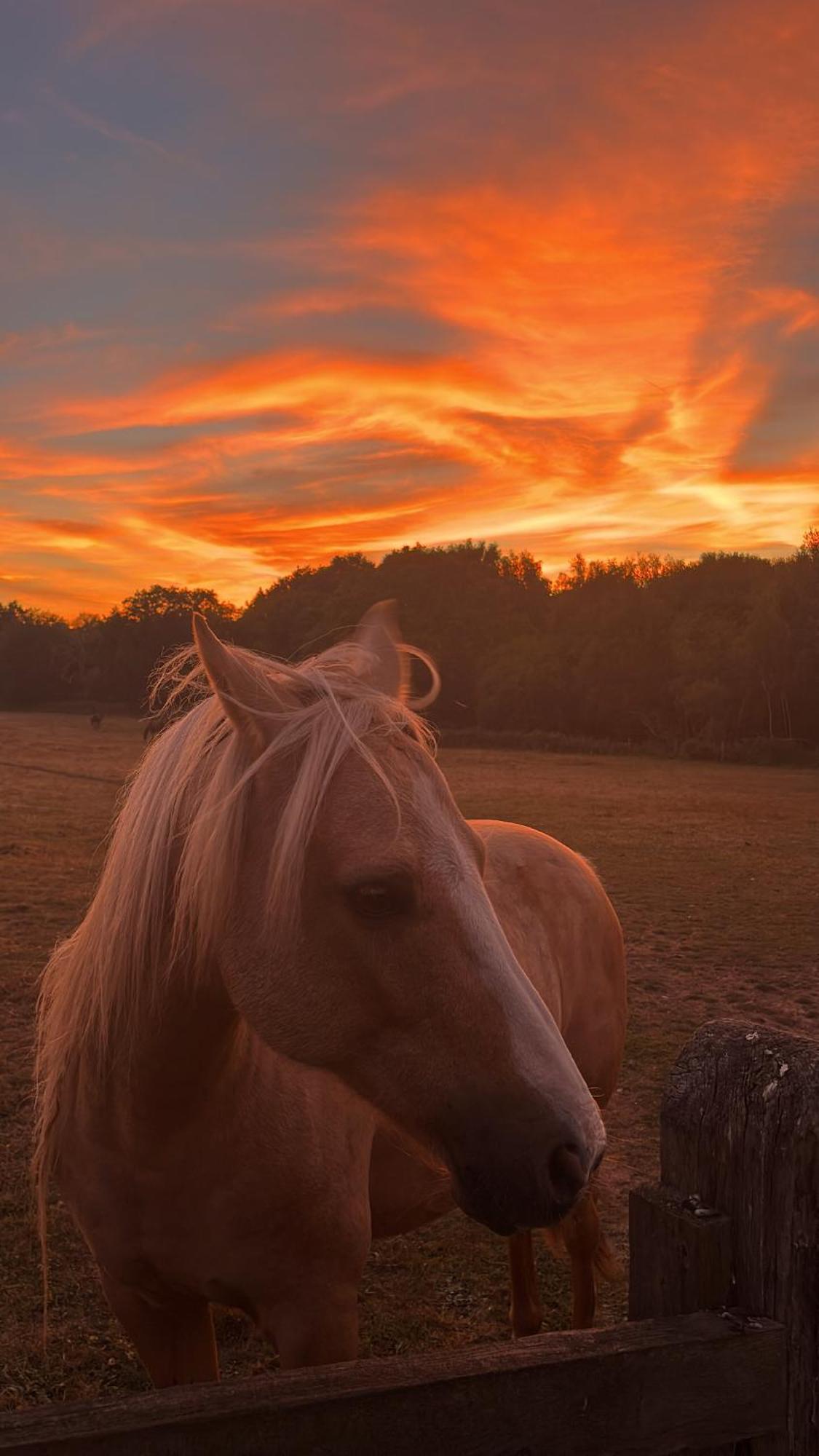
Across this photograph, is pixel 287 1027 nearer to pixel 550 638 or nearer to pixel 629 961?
pixel 629 961

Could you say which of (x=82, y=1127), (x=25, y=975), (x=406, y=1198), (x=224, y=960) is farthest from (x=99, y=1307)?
(x=25, y=975)

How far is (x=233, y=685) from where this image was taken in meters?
1.84

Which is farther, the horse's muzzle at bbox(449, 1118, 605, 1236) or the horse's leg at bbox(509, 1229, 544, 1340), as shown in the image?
the horse's leg at bbox(509, 1229, 544, 1340)

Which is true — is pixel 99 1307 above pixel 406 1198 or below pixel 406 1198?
below

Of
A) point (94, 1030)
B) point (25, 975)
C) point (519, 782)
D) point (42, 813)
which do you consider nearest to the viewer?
point (94, 1030)

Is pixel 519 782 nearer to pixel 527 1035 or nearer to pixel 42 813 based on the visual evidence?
pixel 42 813

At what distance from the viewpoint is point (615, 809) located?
66.5ft

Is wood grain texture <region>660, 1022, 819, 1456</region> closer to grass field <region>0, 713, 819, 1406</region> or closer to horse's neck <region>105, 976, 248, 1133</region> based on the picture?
horse's neck <region>105, 976, 248, 1133</region>

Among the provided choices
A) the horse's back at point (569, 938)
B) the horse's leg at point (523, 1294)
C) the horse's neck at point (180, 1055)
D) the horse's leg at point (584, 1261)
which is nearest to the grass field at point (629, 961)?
the horse's leg at point (523, 1294)

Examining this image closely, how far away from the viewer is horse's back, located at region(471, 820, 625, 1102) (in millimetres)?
3609

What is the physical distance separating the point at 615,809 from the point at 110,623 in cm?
5370

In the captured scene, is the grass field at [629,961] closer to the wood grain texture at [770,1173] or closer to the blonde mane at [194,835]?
the blonde mane at [194,835]

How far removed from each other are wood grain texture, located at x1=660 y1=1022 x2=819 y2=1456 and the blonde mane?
2.28ft

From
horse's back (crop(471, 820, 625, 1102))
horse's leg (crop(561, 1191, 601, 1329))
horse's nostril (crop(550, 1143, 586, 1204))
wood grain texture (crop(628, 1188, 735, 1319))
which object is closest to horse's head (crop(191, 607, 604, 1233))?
horse's nostril (crop(550, 1143, 586, 1204))
